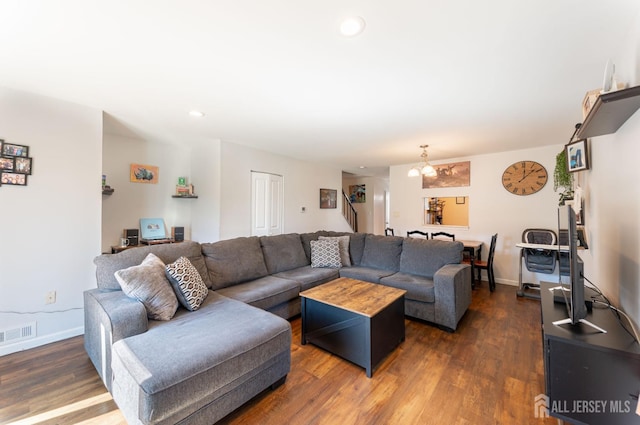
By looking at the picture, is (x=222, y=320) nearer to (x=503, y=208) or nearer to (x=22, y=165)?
(x=22, y=165)

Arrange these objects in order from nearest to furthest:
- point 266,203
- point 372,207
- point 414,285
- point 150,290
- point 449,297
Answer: point 150,290 < point 449,297 < point 414,285 < point 266,203 < point 372,207

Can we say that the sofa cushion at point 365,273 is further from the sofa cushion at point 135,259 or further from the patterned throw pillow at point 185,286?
the patterned throw pillow at point 185,286

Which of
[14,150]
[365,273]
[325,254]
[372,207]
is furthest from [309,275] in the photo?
[372,207]

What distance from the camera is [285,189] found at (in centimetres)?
503

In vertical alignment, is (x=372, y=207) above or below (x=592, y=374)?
above

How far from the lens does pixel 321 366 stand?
6.95ft

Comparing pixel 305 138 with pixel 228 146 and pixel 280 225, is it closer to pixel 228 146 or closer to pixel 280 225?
pixel 228 146

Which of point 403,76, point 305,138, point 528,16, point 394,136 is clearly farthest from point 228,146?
point 528,16

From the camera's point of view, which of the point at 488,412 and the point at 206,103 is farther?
the point at 206,103

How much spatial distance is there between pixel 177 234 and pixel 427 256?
3.90 meters

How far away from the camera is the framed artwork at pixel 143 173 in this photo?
12.7ft

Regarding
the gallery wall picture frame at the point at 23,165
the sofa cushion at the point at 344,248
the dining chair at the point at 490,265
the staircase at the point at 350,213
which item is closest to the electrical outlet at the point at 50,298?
the gallery wall picture frame at the point at 23,165

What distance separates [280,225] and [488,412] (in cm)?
392

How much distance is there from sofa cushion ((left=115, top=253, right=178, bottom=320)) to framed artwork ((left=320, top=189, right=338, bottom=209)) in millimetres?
4212
